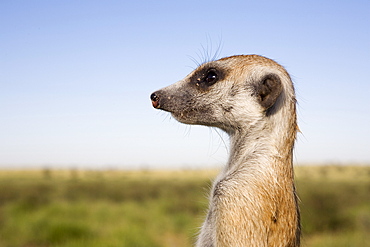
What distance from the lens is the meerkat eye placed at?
9.88 ft

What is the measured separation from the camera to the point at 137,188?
27.3m

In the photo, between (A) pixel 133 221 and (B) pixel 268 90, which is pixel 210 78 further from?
(A) pixel 133 221

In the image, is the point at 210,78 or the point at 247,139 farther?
the point at 210,78

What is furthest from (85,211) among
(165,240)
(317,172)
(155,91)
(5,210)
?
(317,172)

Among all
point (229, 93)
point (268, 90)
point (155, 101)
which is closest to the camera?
point (268, 90)

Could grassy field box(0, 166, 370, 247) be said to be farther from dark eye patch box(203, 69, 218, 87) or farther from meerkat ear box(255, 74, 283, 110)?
meerkat ear box(255, 74, 283, 110)

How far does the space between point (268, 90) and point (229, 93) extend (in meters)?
0.32

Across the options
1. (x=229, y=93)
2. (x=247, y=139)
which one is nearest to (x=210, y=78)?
(x=229, y=93)

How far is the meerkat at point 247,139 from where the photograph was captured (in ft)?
8.06

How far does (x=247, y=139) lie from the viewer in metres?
2.77

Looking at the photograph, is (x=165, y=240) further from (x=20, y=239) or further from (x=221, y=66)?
(x=221, y=66)

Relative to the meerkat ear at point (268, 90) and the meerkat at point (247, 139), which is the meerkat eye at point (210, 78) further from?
the meerkat ear at point (268, 90)

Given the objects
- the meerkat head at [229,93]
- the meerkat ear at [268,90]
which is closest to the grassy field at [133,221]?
the meerkat head at [229,93]

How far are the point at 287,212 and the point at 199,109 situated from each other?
3.28ft
